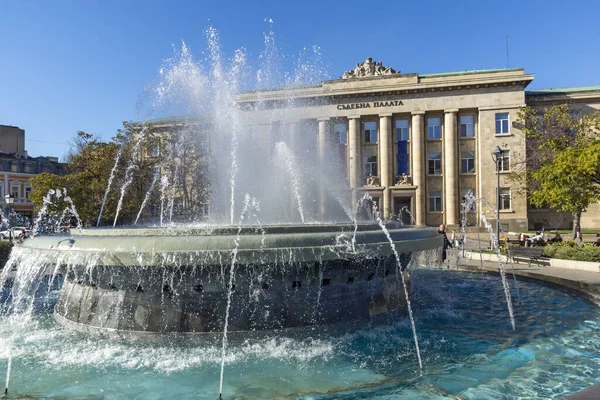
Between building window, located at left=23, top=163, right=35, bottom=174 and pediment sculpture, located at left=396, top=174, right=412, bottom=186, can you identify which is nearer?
pediment sculpture, located at left=396, top=174, right=412, bottom=186

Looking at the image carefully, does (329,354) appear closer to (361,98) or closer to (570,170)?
(570,170)

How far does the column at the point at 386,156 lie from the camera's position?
141ft

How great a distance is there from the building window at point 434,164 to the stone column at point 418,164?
0.95 meters

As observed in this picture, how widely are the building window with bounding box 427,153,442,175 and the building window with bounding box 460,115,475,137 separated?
117 inches

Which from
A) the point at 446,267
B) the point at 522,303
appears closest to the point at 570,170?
the point at 446,267

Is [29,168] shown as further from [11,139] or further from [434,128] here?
[434,128]

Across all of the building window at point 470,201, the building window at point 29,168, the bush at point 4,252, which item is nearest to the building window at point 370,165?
the building window at point 470,201

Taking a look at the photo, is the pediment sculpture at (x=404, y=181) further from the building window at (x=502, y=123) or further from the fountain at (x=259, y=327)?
the fountain at (x=259, y=327)

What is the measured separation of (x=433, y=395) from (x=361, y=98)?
134 feet

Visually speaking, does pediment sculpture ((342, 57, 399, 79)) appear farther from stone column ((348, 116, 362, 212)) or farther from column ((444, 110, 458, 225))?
column ((444, 110, 458, 225))

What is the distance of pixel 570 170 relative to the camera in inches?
651

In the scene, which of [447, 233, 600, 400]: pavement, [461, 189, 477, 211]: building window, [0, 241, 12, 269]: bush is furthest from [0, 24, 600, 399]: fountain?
[461, 189, 477, 211]: building window

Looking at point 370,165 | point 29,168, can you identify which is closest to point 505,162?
point 370,165

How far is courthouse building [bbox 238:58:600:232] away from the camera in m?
40.3
